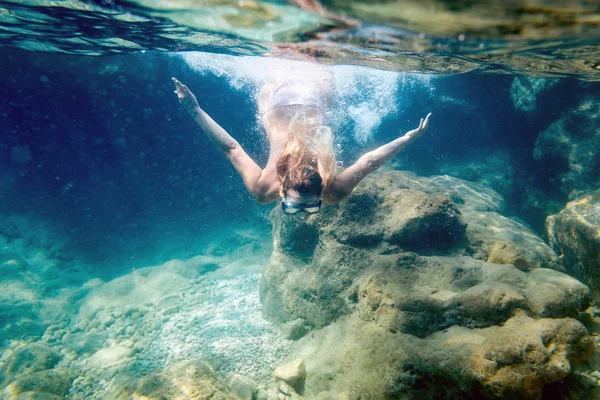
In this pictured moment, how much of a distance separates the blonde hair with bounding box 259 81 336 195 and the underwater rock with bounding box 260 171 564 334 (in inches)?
80.9

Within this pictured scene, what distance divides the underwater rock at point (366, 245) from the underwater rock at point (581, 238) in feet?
1.83

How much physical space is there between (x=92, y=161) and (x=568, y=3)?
1723 cm

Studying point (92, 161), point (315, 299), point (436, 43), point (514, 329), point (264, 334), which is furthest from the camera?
point (92, 161)

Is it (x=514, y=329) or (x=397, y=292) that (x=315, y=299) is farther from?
(x=514, y=329)

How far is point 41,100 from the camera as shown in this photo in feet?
42.0

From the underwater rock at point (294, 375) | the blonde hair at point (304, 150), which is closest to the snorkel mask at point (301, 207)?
the blonde hair at point (304, 150)

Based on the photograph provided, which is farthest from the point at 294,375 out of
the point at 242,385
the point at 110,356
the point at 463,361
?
the point at 110,356

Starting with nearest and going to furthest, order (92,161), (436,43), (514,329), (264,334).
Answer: (514,329) < (264,334) < (436,43) < (92,161)

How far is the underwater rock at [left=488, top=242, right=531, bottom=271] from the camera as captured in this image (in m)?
5.35

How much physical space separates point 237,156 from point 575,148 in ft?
40.1

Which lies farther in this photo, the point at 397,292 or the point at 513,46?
the point at 513,46

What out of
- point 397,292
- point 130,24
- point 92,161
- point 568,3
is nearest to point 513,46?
point 568,3

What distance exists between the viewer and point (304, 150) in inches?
163

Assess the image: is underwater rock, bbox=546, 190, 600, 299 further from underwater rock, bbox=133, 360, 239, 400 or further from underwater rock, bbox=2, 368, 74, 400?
underwater rock, bbox=2, 368, 74, 400
